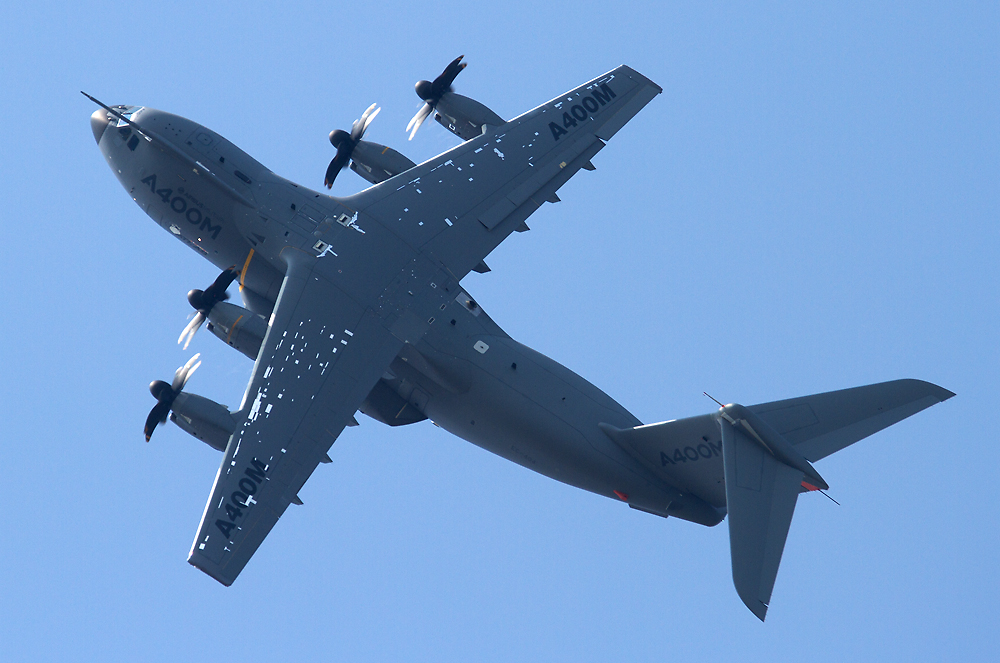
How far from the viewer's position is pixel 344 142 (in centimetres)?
4331

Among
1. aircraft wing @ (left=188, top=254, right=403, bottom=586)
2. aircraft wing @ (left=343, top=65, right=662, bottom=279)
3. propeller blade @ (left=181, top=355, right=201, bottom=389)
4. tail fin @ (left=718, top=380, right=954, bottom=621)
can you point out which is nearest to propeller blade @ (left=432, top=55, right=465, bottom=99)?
aircraft wing @ (left=343, top=65, right=662, bottom=279)

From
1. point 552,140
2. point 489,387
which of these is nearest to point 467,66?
point 552,140

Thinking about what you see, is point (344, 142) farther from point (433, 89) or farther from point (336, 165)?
point (433, 89)

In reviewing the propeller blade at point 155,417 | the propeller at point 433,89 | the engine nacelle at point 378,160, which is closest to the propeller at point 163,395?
the propeller blade at point 155,417

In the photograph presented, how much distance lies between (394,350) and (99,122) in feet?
44.8

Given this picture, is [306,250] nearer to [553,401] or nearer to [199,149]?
[199,149]

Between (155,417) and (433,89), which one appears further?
(433,89)

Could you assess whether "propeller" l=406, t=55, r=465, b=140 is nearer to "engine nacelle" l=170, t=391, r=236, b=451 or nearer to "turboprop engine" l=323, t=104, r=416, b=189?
"turboprop engine" l=323, t=104, r=416, b=189

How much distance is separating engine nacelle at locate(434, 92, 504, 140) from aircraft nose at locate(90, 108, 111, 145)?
11.5 metres

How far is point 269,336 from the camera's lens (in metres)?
37.8

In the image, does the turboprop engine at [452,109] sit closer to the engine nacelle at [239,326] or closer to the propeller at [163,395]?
the engine nacelle at [239,326]

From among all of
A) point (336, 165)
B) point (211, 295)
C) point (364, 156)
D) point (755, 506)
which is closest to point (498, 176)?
point (364, 156)

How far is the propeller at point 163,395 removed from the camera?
38500 millimetres

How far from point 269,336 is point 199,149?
23.7 ft
